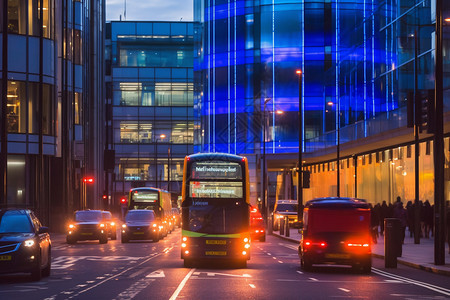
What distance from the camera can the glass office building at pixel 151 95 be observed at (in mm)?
121688

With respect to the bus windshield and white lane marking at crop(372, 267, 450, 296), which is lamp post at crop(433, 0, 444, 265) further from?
the bus windshield

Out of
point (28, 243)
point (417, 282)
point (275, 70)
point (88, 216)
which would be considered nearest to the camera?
point (28, 243)

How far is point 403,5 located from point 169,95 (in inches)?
2721

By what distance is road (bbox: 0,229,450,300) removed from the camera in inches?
730

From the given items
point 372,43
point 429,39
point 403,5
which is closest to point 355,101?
point 372,43

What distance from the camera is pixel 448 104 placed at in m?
40.7

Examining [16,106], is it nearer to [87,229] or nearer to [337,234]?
[87,229]

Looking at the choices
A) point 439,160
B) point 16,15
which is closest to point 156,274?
point 439,160

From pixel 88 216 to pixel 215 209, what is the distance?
2097 centimetres

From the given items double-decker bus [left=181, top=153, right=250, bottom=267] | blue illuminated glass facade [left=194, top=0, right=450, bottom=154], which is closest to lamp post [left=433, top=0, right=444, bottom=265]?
double-decker bus [left=181, top=153, right=250, bottom=267]

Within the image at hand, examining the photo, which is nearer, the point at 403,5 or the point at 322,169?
the point at 403,5

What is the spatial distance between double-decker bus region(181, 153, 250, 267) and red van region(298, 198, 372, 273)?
2337 mm

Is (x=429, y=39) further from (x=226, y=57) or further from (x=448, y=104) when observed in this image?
(x=226, y=57)

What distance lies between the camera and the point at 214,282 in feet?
72.0
